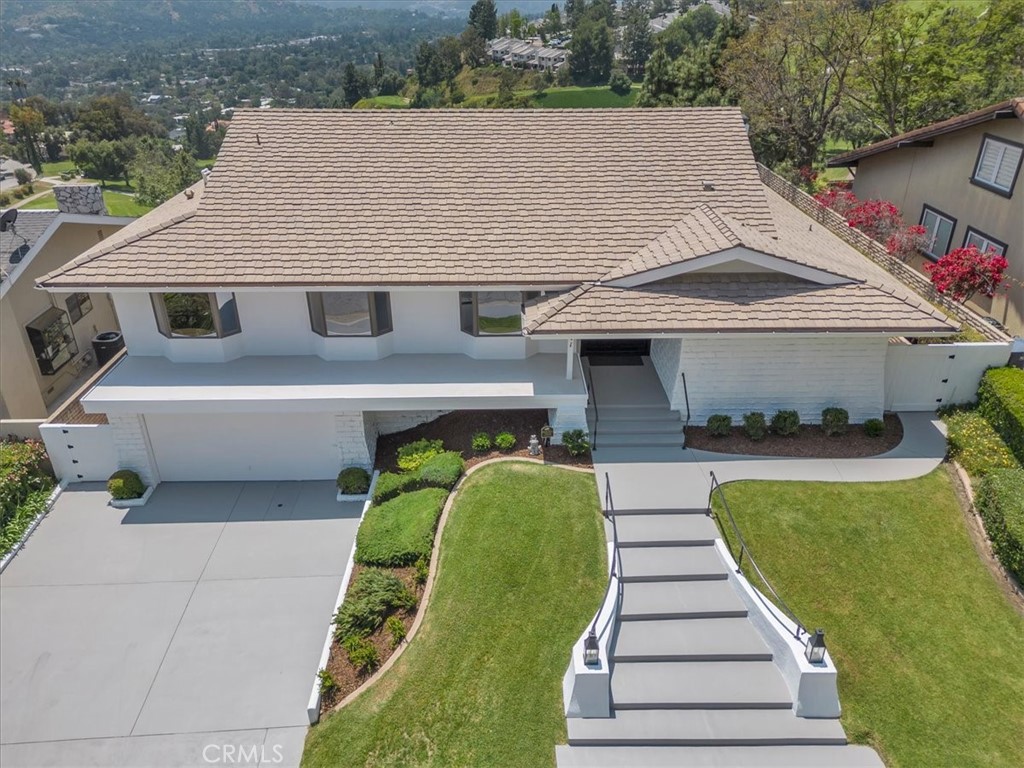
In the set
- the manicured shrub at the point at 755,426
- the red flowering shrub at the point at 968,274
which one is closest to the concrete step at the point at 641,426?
the manicured shrub at the point at 755,426

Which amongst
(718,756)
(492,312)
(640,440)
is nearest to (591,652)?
(718,756)

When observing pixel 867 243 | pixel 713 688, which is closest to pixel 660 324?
pixel 713 688

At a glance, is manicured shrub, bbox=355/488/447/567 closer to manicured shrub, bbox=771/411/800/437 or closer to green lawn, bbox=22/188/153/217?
manicured shrub, bbox=771/411/800/437

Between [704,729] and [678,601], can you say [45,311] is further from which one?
[704,729]

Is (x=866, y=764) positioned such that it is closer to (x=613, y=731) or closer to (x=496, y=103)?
(x=613, y=731)

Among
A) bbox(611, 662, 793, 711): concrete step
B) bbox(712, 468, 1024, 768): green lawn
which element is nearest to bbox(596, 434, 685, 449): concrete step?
bbox(712, 468, 1024, 768): green lawn

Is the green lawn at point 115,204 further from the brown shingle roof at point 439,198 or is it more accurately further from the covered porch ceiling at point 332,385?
the covered porch ceiling at point 332,385
